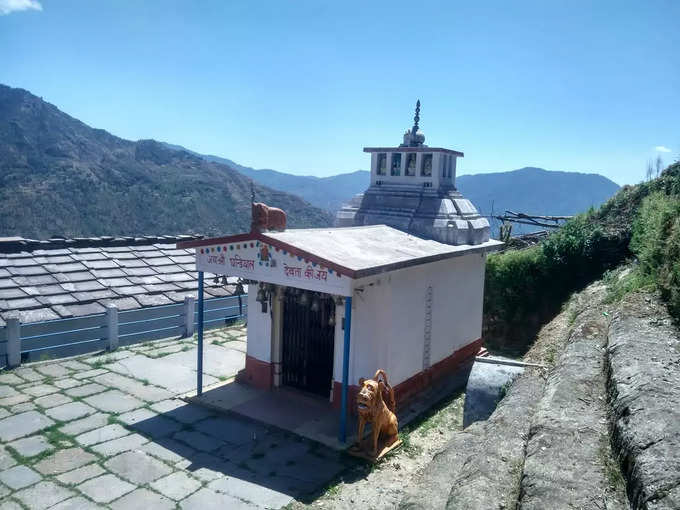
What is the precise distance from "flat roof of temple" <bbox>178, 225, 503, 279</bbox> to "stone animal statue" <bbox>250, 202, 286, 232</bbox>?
A: 0.16 m

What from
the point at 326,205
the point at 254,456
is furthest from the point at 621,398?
the point at 326,205

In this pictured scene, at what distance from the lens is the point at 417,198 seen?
1322 centimetres

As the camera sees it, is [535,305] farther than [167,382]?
Yes

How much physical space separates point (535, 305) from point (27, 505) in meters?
14.3

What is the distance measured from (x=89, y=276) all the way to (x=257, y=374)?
6.55 meters

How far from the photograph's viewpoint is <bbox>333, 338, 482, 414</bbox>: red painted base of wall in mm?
9422

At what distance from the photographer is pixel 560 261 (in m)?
16.0

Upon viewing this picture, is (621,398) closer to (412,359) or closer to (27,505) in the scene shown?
(412,359)

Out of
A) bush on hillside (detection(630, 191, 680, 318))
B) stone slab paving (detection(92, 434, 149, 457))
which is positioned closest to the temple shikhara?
stone slab paving (detection(92, 434, 149, 457))

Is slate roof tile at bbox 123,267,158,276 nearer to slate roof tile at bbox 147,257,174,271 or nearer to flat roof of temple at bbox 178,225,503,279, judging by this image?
slate roof tile at bbox 147,257,174,271

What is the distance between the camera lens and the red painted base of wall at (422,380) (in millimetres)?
9422

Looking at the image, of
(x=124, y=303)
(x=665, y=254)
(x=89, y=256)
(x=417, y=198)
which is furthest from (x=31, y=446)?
(x=665, y=254)

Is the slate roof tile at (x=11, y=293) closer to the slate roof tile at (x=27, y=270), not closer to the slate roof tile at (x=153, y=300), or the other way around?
the slate roof tile at (x=27, y=270)

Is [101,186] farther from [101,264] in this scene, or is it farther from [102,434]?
[102,434]
